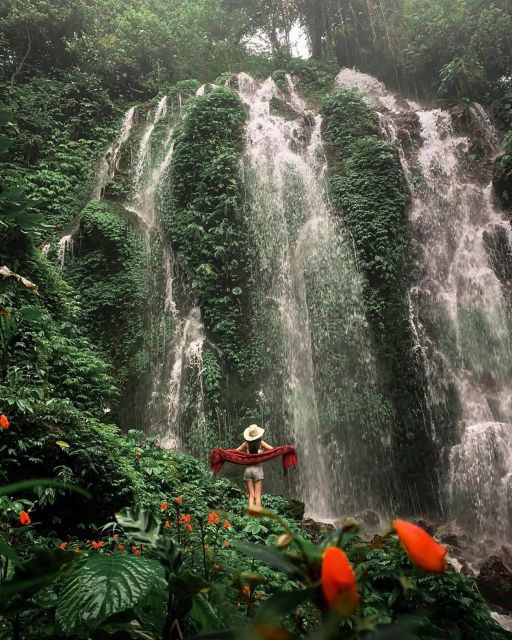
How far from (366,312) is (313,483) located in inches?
153

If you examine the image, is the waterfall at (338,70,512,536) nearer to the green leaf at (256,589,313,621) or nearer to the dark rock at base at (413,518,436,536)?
the dark rock at base at (413,518,436,536)

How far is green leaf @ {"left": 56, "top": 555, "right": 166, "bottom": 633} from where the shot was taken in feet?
3.47

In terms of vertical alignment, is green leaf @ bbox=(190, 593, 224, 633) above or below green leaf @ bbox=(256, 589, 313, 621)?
below

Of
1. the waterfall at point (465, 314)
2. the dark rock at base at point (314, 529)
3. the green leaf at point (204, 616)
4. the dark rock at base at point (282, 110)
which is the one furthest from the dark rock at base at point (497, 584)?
the dark rock at base at point (282, 110)

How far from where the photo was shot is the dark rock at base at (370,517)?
25.4ft

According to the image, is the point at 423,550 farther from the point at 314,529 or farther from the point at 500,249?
the point at 500,249

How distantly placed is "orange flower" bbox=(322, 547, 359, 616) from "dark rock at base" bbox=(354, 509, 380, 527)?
7.87m

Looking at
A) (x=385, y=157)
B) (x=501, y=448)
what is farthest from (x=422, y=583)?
(x=385, y=157)

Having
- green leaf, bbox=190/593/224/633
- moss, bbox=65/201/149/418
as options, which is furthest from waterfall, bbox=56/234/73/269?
green leaf, bbox=190/593/224/633

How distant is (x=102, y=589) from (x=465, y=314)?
1007cm

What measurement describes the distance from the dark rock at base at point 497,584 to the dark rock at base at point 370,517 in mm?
2160

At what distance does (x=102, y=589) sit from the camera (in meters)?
1.10

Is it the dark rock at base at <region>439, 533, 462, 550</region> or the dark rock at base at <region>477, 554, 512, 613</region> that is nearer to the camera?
the dark rock at base at <region>477, 554, 512, 613</region>

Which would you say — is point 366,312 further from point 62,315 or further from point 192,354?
point 62,315
